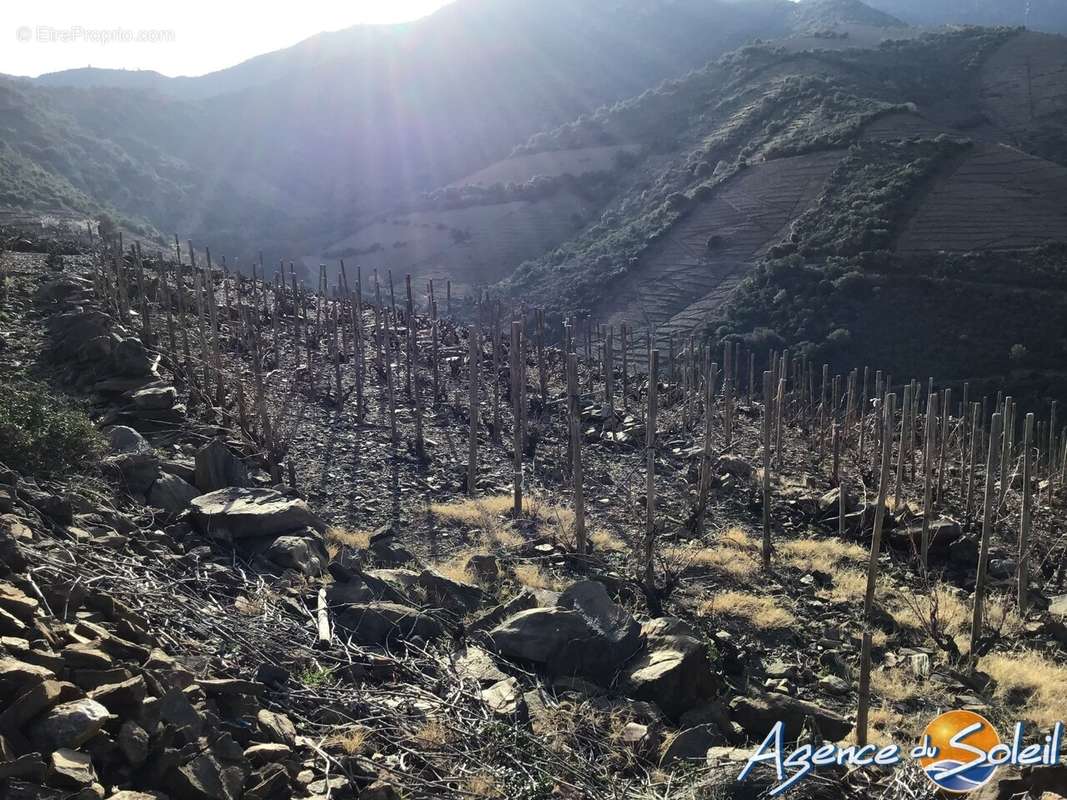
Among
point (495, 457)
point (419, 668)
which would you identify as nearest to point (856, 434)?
point (495, 457)

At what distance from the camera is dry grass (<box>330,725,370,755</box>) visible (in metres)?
4.32

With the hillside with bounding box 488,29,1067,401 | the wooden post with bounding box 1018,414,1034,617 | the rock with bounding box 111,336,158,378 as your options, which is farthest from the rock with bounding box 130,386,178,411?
the hillside with bounding box 488,29,1067,401

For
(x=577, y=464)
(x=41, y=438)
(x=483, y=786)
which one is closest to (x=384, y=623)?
(x=483, y=786)

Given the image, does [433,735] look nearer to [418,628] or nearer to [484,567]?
[418,628]

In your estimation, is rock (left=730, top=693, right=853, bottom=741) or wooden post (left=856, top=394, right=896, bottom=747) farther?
rock (left=730, top=693, right=853, bottom=741)

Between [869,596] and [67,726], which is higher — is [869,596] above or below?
below

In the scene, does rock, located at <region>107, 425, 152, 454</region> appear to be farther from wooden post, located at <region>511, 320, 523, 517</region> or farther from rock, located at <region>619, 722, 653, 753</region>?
rock, located at <region>619, 722, 653, 753</region>

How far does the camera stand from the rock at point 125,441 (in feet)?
28.2

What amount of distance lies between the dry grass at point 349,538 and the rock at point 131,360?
4.82 meters

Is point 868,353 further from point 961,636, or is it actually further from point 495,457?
point 961,636

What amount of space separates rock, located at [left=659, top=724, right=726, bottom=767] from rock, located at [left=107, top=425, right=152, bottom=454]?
6.62 metres

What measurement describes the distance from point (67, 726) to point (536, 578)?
536 centimetres

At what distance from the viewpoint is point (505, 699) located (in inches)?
200

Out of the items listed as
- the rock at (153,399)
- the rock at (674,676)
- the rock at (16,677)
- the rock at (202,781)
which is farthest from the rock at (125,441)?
the rock at (674,676)
